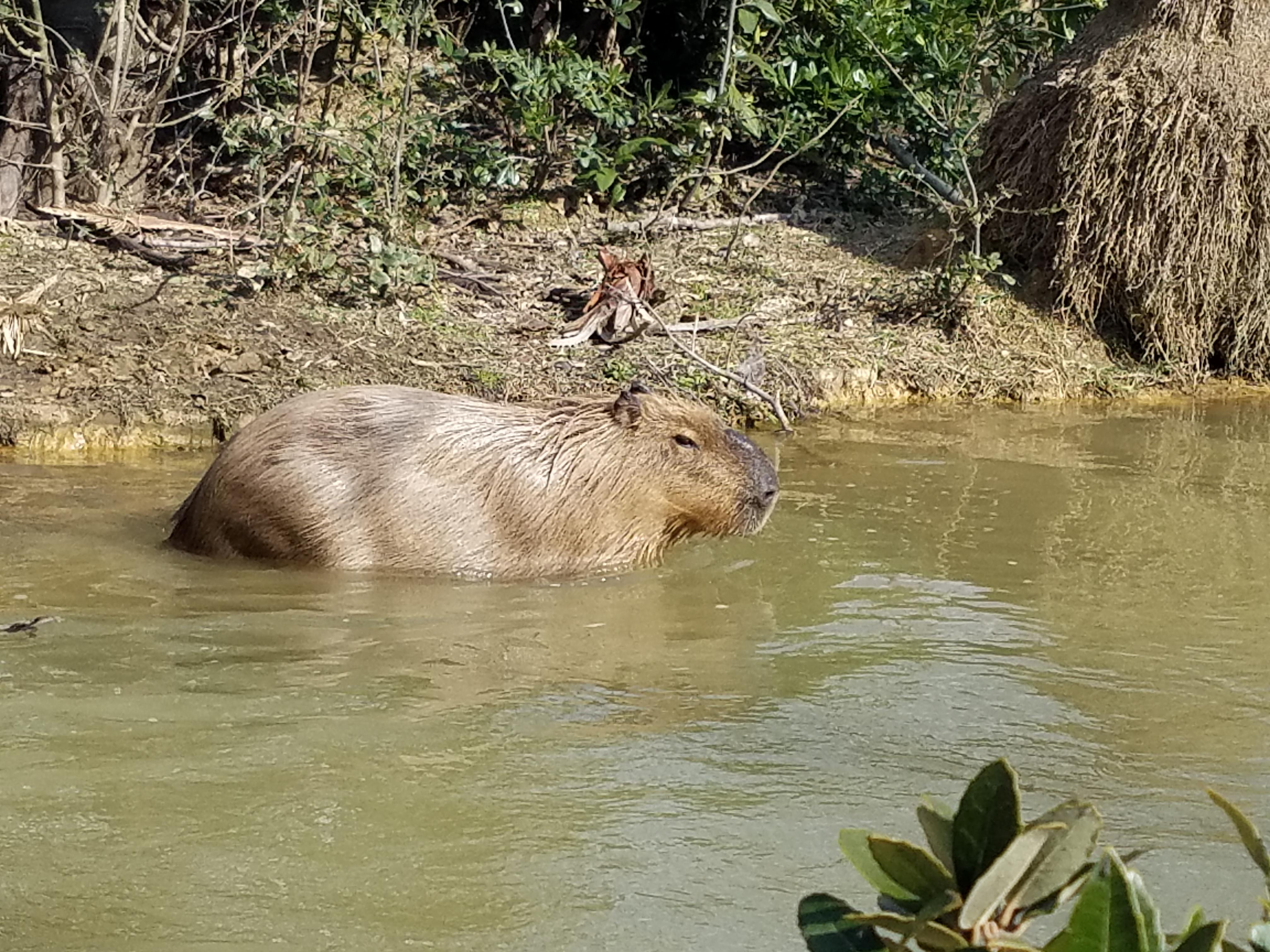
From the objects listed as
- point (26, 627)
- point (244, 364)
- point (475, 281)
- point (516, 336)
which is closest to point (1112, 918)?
point (26, 627)

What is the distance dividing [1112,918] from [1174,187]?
843 centimetres

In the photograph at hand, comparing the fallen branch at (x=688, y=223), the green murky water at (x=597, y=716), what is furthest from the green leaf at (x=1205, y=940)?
the fallen branch at (x=688, y=223)

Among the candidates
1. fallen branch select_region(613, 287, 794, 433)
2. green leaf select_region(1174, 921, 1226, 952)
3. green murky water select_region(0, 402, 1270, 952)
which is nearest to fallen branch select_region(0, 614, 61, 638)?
green murky water select_region(0, 402, 1270, 952)

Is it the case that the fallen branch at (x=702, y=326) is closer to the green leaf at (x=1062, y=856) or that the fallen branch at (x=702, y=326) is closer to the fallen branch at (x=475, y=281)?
the fallen branch at (x=475, y=281)

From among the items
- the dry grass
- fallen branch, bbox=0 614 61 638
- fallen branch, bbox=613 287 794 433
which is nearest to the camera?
fallen branch, bbox=0 614 61 638

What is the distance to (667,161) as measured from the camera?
1001 cm

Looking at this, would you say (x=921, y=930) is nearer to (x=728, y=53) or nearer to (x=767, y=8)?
(x=728, y=53)

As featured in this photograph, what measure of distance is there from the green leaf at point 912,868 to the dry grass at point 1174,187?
8.17m

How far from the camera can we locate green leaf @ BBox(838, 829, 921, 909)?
132 cm

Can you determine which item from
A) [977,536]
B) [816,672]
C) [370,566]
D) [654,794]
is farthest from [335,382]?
[654,794]

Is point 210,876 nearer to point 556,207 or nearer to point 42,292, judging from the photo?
point 42,292

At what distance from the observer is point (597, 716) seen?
3977mm

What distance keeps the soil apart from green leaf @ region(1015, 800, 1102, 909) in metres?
5.54

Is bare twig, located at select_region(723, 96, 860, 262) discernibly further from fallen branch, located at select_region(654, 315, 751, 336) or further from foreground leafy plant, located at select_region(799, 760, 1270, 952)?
foreground leafy plant, located at select_region(799, 760, 1270, 952)
